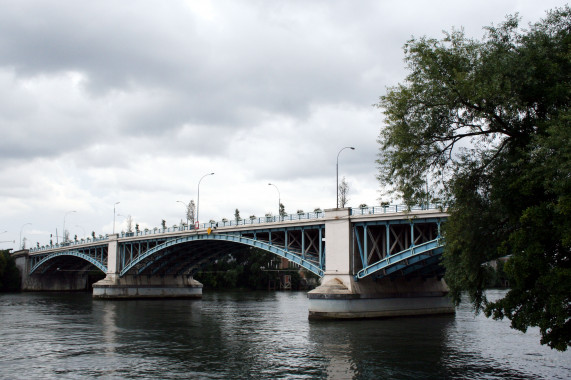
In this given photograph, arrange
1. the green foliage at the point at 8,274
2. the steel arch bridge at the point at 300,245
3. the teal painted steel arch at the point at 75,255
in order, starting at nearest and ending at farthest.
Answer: the steel arch bridge at the point at 300,245, the teal painted steel arch at the point at 75,255, the green foliage at the point at 8,274

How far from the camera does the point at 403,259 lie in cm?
4494

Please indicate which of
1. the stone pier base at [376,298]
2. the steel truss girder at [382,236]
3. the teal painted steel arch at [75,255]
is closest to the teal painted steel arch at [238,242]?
the stone pier base at [376,298]

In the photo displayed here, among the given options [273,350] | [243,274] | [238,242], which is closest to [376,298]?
[273,350]

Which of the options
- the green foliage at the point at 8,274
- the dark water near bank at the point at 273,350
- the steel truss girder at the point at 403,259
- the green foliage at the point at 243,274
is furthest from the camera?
the green foliage at the point at 243,274

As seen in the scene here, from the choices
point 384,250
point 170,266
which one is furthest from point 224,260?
point 384,250

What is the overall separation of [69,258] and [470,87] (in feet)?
349

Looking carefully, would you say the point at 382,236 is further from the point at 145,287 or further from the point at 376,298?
the point at 145,287

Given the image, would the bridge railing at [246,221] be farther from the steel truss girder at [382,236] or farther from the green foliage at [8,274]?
the green foliage at [8,274]

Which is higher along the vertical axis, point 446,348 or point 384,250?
point 384,250

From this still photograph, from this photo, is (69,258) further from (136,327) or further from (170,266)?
(136,327)

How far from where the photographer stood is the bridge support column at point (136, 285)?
276 ft

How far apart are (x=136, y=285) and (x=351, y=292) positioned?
161 ft

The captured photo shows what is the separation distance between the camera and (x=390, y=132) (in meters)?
24.2

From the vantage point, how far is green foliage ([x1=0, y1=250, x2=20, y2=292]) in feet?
362
